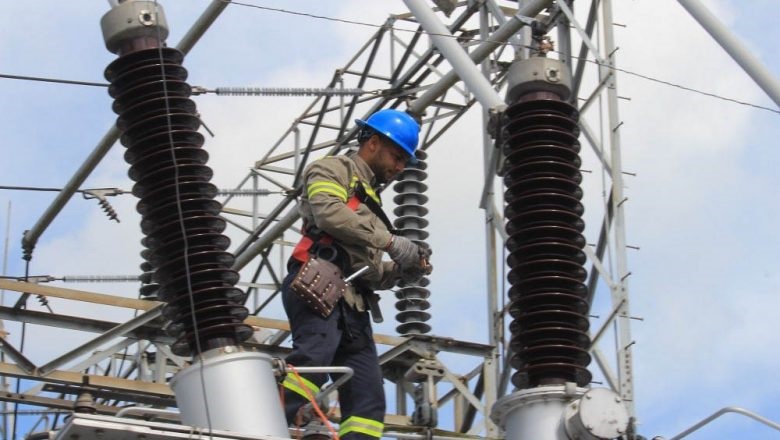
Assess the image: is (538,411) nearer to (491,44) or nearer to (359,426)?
(359,426)

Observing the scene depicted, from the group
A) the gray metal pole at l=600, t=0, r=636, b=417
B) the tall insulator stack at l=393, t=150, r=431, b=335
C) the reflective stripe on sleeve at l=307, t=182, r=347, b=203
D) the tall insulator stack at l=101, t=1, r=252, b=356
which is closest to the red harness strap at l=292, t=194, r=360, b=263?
the reflective stripe on sleeve at l=307, t=182, r=347, b=203

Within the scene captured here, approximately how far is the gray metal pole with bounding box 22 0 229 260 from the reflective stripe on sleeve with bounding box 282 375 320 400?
4.81m

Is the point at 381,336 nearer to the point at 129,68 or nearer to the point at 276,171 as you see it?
the point at 276,171

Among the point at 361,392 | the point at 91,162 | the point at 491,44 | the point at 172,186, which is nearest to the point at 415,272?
the point at 361,392

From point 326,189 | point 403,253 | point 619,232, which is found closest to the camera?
point 326,189

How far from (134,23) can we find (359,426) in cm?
206

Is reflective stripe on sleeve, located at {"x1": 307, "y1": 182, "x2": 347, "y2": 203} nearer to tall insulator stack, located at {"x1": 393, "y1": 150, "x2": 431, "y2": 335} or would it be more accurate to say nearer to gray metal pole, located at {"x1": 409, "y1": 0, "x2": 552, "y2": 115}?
gray metal pole, located at {"x1": 409, "y1": 0, "x2": 552, "y2": 115}

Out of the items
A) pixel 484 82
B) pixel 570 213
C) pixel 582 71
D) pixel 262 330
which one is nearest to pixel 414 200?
pixel 262 330

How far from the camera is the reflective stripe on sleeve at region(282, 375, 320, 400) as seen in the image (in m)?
7.07

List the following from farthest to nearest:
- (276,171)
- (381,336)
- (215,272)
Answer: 1. (276,171)
2. (381,336)
3. (215,272)

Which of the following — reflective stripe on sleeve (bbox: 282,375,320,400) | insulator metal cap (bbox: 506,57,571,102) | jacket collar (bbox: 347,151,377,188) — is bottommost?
reflective stripe on sleeve (bbox: 282,375,320,400)

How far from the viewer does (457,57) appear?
872 cm

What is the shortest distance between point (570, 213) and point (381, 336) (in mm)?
5769

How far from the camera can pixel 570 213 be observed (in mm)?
7250
